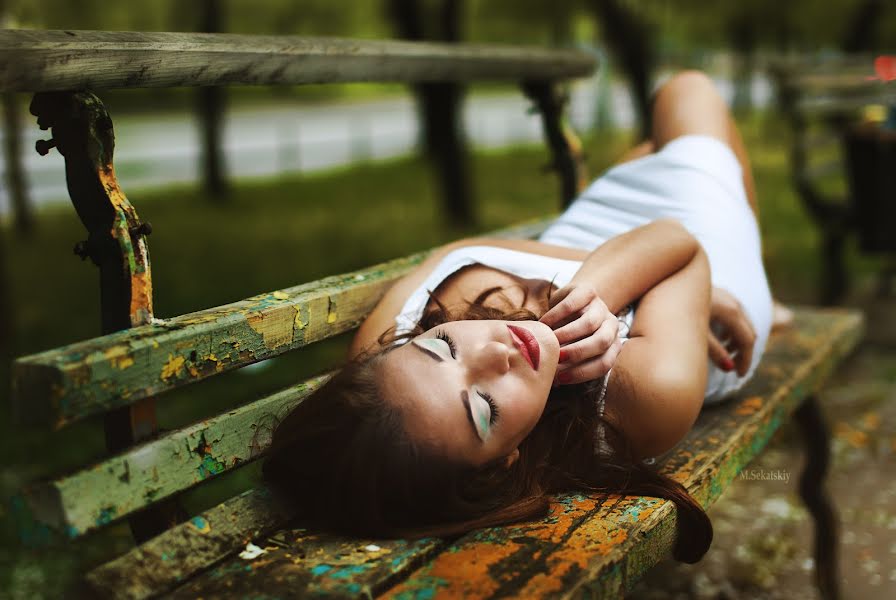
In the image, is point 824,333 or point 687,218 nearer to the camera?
point 687,218

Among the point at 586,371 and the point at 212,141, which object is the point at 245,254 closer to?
the point at 212,141

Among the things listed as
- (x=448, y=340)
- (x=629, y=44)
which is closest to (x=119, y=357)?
(x=448, y=340)

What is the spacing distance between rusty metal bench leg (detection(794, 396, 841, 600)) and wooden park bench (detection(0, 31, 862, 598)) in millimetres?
1169

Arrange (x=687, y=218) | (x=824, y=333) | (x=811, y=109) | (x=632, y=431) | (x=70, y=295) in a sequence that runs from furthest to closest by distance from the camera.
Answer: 1. (x=70, y=295)
2. (x=811, y=109)
3. (x=824, y=333)
4. (x=687, y=218)
5. (x=632, y=431)

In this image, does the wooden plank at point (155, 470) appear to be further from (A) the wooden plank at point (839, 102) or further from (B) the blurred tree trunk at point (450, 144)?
(B) the blurred tree trunk at point (450, 144)

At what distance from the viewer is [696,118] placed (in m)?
3.10

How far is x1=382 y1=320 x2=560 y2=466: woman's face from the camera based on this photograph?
165 centimetres

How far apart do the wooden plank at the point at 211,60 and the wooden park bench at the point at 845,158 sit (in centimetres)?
265

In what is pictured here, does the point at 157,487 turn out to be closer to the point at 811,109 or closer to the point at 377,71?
the point at 377,71

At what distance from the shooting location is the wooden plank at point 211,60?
1.49 meters

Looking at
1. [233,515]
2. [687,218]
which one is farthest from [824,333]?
[233,515]

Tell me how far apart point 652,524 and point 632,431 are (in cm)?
29

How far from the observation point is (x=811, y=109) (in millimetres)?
5930

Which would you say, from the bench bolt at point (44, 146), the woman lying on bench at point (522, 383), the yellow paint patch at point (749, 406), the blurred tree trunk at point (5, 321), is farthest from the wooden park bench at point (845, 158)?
the blurred tree trunk at point (5, 321)
